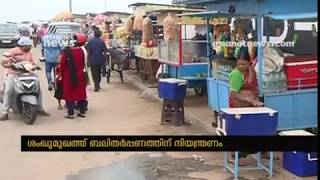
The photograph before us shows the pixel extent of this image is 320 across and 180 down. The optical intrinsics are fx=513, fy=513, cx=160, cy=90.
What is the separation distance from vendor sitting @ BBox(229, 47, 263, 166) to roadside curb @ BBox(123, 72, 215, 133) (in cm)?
165

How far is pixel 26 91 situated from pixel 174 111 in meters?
2.31

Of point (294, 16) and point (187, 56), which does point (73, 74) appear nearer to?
point (187, 56)

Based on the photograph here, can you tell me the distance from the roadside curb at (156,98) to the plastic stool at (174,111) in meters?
0.29

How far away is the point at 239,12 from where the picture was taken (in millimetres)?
6820

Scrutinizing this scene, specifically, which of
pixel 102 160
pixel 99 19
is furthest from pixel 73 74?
pixel 99 19

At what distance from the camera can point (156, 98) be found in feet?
35.4

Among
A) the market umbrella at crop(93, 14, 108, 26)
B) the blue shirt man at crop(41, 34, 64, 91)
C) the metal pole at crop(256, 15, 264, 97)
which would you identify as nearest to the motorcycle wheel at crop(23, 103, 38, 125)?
the blue shirt man at crop(41, 34, 64, 91)

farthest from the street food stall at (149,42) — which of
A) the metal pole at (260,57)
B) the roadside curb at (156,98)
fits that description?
the metal pole at (260,57)

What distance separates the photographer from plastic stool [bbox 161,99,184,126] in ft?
25.5

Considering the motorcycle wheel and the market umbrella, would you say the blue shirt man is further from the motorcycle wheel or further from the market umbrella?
the market umbrella

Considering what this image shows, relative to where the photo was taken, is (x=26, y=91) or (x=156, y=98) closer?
(x=26, y=91)

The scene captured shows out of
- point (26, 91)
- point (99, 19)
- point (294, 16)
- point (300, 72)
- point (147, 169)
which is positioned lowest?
point (147, 169)

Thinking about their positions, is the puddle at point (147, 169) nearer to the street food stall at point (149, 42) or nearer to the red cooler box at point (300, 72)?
the red cooler box at point (300, 72)

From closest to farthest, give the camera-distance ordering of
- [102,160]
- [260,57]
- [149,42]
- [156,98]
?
[102,160] → [260,57] → [156,98] → [149,42]
